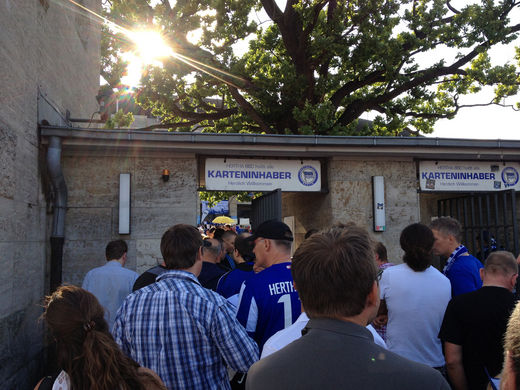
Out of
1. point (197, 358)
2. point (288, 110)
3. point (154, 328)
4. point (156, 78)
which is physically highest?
point (156, 78)

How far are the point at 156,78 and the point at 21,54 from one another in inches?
375

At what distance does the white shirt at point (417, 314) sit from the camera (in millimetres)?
3303

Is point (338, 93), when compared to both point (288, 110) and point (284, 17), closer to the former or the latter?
point (288, 110)

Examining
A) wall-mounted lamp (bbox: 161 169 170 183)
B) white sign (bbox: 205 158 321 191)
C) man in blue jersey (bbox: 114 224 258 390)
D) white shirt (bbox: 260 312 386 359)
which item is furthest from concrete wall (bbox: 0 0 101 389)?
white shirt (bbox: 260 312 386 359)

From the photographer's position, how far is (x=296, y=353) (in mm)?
1323

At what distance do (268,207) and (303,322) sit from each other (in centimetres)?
564

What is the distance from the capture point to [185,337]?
240cm

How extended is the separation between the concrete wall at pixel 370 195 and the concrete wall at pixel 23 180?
4675 millimetres

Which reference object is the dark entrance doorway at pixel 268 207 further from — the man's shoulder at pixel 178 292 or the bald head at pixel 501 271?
the man's shoulder at pixel 178 292

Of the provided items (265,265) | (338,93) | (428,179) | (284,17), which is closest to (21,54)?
(265,265)

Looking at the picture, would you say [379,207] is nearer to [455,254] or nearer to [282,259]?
[455,254]

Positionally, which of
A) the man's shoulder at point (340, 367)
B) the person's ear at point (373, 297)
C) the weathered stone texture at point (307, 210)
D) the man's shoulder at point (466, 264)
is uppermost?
the weathered stone texture at point (307, 210)

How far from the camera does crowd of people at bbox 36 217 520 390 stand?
1293 mm

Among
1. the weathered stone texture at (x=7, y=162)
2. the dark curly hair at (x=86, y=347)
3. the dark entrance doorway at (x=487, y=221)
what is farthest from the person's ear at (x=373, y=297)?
the dark entrance doorway at (x=487, y=221)
